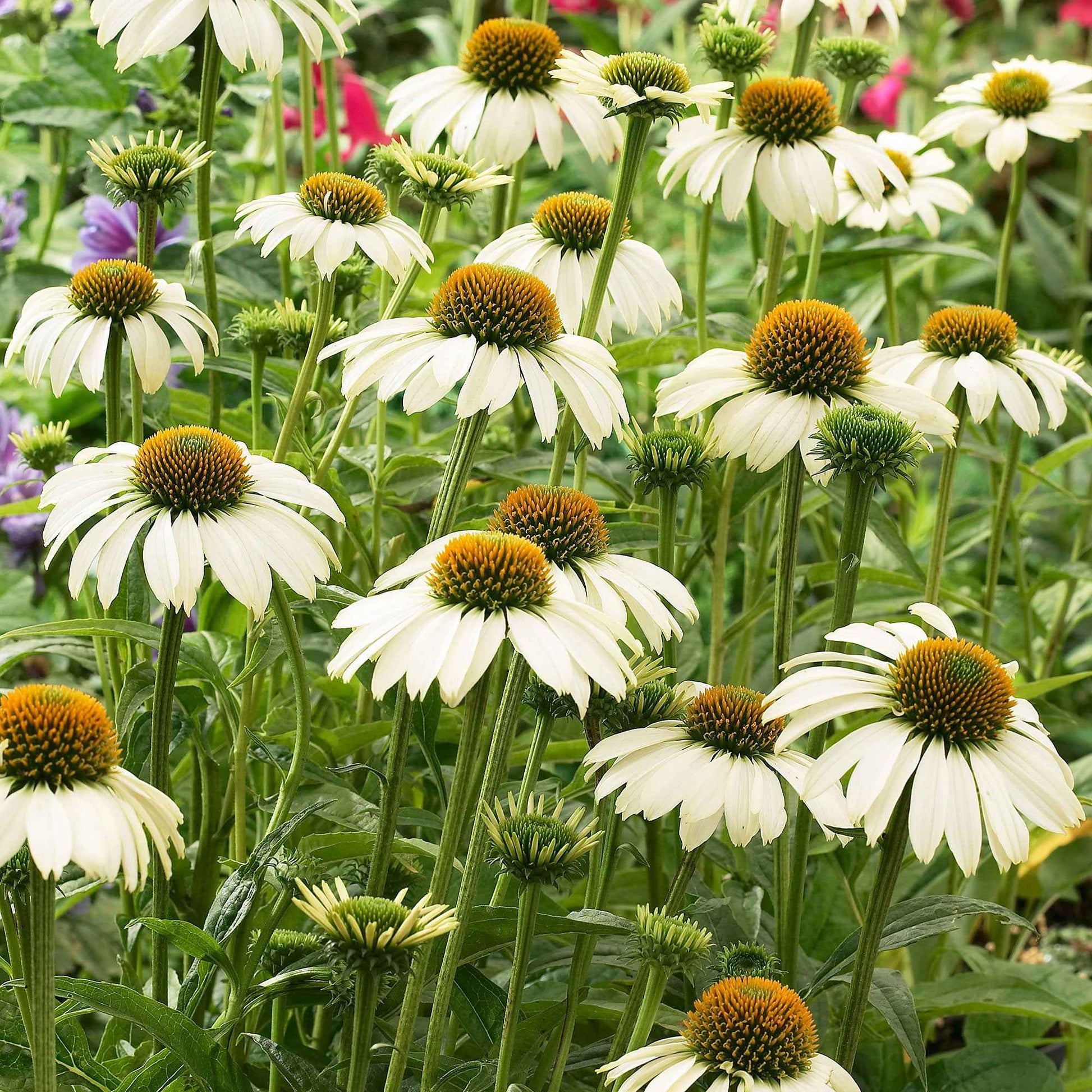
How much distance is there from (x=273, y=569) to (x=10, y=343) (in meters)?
0.27

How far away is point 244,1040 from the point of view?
0.85 m

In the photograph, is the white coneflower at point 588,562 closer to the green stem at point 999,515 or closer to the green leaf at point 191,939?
the green leaf at point 191,939

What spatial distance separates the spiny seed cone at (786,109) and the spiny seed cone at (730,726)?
447 millimetres

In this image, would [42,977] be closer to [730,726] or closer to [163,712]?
[163,712]

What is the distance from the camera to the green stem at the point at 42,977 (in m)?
0.54

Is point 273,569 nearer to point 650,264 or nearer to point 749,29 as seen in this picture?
point 650,264

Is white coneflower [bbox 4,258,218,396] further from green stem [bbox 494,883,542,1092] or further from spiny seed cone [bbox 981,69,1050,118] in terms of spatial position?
spiny seed cone [bbox 981,69,1050,118]

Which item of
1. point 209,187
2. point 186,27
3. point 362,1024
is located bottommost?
point 362,1024

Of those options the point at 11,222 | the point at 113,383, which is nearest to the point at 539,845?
the point at 113,383

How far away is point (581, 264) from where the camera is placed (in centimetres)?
87

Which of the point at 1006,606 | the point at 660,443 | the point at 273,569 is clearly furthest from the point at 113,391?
the point at 1006,606

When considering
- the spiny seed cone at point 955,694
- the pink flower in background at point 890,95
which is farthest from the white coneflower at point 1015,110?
the pink flower in background at point 890,95

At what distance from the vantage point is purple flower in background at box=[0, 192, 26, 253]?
145 cm

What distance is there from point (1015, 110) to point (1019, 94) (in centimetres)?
1
